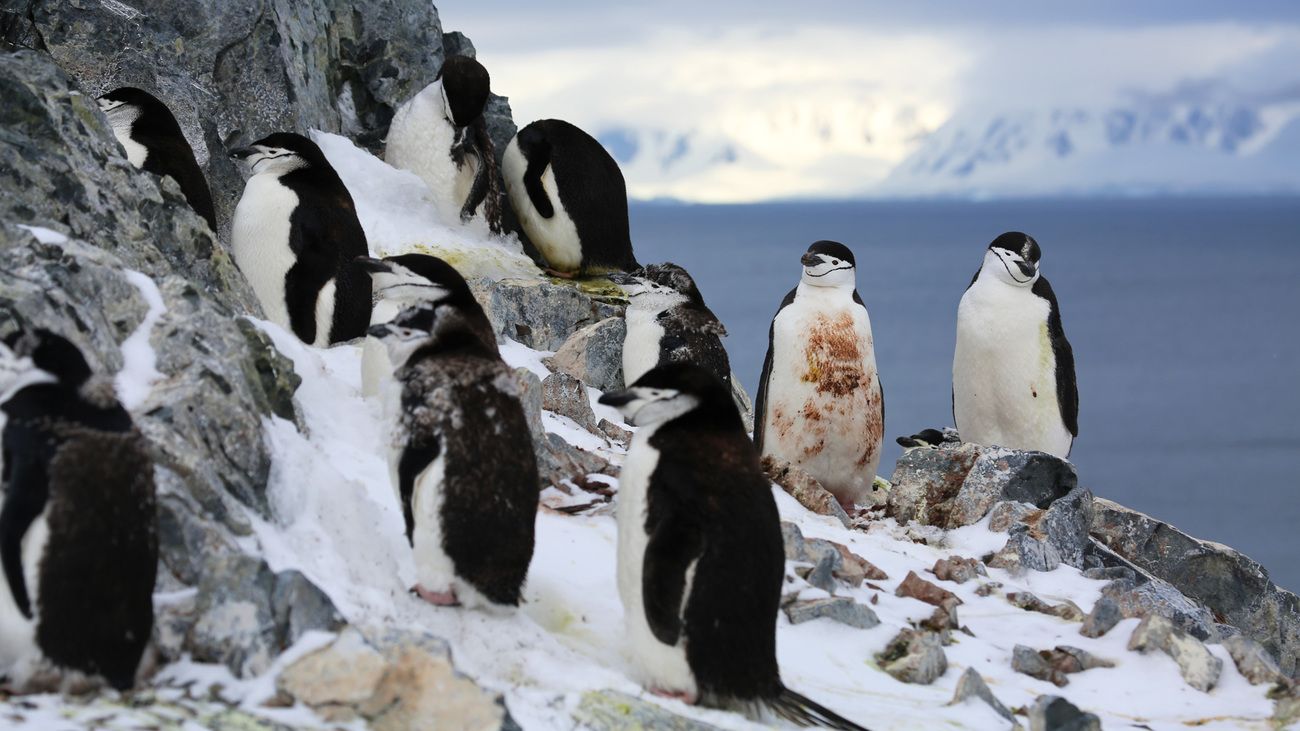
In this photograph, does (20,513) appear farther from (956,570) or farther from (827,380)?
(827,380)

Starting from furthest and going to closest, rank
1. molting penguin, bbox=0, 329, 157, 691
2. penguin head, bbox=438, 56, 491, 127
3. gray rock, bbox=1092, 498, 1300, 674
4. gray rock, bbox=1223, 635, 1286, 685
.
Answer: penguin head, bbox=438, 56, 491, 127
gray rock, bbox=1092, 498, 1300, 674
gray rock, bbox=1223, 635, 1286, 685
molting penguin, bbox=0, 329, 157, 691

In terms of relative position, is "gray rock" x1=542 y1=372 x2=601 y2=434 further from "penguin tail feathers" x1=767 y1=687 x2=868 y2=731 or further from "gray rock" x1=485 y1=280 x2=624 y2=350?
"penguin tail feathers" x1=767 y1=687 x2=868 y2=731

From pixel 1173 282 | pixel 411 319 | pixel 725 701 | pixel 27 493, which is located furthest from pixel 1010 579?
pixel 1173 282

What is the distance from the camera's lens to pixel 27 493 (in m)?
2.64

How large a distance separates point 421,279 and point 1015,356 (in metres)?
4.90

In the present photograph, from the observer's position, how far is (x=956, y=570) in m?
5.29

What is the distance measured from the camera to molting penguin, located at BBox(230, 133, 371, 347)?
6.79 m

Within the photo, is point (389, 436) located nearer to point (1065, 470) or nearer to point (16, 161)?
point (16, 161)

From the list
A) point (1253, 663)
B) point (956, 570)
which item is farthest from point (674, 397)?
point (1253, 663)

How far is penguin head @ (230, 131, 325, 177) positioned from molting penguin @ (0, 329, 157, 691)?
4.49 m

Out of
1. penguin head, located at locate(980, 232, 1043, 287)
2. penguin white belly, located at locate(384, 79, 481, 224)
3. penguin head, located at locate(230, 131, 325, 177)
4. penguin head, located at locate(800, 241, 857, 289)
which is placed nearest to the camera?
penguin head, located at locate(230, 131, 325, 177)

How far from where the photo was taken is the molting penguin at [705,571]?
331 cm

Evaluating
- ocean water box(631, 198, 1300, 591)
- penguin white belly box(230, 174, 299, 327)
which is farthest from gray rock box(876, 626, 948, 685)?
ocean water box(631, 198, 1300, 591)

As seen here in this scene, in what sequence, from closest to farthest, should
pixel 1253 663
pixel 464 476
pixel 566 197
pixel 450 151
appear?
pixel 464 476 < pixel 1253 663 < pixel 450 151 < pixel 566 197
